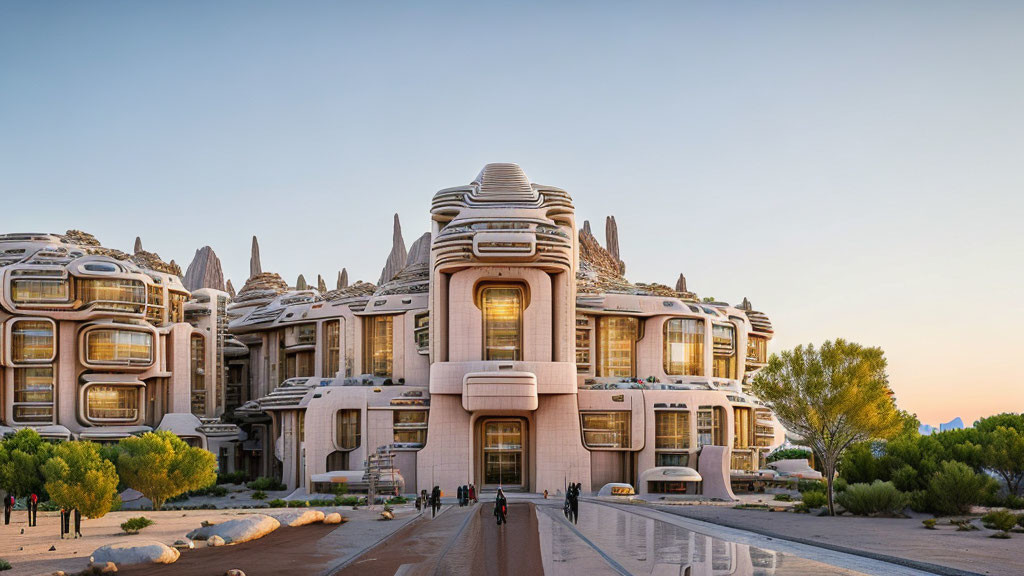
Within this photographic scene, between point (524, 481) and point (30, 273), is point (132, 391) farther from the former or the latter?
point (524, 481)

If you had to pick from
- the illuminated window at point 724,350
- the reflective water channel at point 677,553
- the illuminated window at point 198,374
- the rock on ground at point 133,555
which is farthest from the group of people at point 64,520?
the illuminated window at point 724,350

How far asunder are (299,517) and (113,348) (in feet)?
162

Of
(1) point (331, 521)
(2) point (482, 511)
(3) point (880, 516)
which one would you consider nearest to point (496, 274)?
(2) point (482, 511)

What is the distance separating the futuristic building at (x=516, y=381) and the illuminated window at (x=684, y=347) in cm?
16

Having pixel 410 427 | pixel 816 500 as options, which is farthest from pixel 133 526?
pixel 410 427

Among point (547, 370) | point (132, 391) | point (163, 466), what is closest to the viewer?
point (163, 466)

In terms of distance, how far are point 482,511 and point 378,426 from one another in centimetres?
2679

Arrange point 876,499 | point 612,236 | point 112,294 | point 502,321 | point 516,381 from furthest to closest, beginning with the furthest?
1. point 612,236
2. point 112,294
3. point 502,321
4. point 516,381
5. point 876,499

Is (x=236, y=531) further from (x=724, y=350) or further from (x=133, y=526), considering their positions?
(x=724, y=350)

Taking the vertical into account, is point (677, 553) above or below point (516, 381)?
below

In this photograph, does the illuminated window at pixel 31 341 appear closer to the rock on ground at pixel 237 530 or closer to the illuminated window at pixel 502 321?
the illuminated window at pixel 502 321

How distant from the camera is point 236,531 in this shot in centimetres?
4053

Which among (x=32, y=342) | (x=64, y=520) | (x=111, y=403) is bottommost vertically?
(x=64, y=520)

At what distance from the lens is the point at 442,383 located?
78062 millimetres
